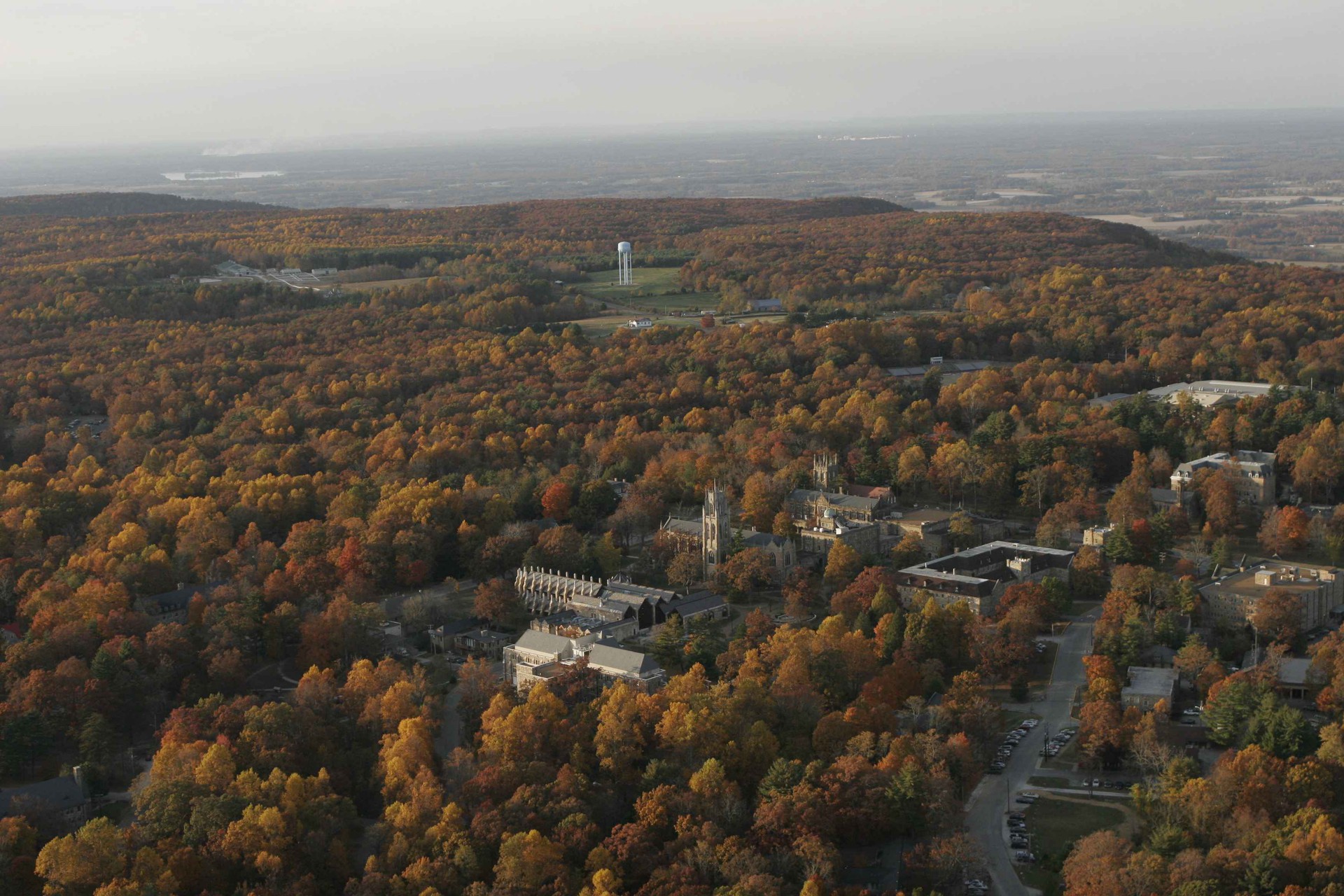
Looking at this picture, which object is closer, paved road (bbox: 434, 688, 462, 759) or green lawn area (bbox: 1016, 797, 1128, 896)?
green lawn area (bbox: 1016, 797, 1128, 896)

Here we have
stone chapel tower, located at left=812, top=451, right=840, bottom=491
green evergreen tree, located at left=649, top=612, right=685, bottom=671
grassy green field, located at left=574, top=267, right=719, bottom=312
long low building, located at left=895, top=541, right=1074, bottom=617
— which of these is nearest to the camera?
green evergreen tree, located at left=649, top=612, right=685, bottom=671

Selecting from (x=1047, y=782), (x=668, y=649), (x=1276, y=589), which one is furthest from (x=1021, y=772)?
(x=1276, y=589)

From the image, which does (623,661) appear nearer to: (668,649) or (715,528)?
(668,649)

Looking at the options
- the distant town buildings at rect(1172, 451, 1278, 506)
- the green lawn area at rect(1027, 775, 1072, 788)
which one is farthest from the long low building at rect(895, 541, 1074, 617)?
the green lawn area at rect(1027, 775, 1072, 788)

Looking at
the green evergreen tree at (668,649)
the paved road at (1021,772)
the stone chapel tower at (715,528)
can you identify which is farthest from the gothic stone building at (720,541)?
the paved road at (1021,772)

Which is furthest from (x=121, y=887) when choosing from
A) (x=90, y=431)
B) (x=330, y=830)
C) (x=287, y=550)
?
(x=90, y=431)

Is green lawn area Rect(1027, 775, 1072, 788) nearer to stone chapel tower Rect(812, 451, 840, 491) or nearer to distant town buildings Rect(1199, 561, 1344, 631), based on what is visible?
distant town buildings Rect(1199, 561, 1344, 631)

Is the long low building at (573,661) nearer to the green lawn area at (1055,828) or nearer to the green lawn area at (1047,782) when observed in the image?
the green lawn area at (1047,782)
